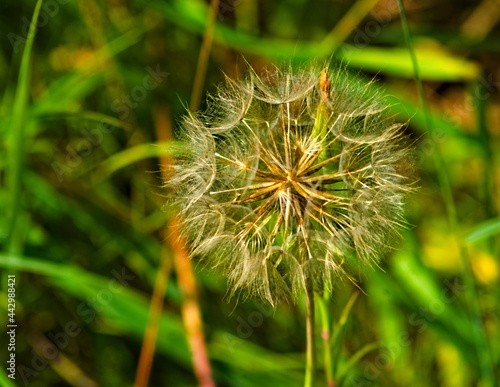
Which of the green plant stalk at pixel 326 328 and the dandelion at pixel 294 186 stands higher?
the dandelion at pixel 294 186

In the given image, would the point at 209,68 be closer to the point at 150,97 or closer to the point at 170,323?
the point at 150,97

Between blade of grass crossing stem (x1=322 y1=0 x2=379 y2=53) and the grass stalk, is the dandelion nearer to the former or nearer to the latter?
the grass stalk

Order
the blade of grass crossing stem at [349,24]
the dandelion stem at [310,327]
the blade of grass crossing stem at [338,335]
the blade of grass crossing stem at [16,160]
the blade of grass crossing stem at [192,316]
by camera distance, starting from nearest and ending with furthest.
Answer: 1. the dandelion stem at [310,327]
2. the blade of grass crossing stem at [338,335]
3. the blade of grass crossing stem at [16,160]
4. the blade of grass crossing stem at [192,316]
5. the blade of grass crossing stem at [349,24]

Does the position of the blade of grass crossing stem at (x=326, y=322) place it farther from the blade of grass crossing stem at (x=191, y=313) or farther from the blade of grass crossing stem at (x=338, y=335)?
the blade of grass crossing stem at (x=191, y=313)

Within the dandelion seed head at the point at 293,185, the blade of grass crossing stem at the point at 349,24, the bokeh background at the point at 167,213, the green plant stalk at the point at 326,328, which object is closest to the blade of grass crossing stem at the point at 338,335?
→ the green plant stalk at the point at 326,328

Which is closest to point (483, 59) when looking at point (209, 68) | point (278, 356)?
point (209, 68)
